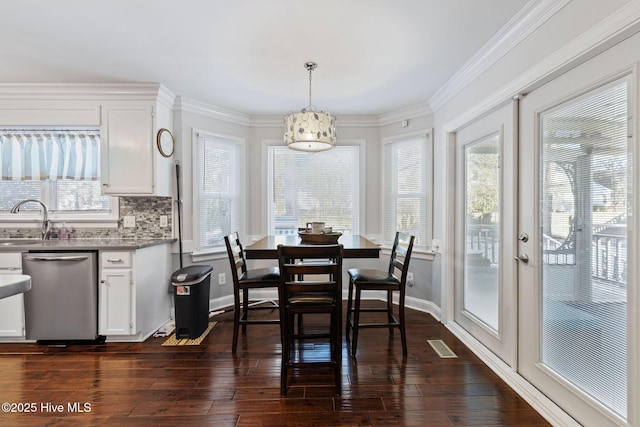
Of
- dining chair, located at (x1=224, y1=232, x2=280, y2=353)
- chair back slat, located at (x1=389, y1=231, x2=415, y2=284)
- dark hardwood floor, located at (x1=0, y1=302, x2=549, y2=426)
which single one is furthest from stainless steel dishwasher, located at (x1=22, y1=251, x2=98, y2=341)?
chair back slat, located at (x1=389, y1=231, x2=415, y2=284)

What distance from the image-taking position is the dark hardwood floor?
184 centimetres

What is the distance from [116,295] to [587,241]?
3474mm

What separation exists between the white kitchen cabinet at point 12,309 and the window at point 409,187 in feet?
12.3

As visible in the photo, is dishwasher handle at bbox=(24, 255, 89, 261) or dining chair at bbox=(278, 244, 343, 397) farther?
dishwasher handle at bbox=(24, 255, 89, 261)

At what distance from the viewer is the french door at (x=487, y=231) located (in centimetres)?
225

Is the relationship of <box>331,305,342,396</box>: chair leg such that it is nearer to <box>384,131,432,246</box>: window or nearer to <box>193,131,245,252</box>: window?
<box>384,131,432,246</box>: window

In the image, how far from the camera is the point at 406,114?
3826 mm

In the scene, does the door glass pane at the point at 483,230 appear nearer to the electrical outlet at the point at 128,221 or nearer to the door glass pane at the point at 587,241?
the door glass pane at the point at 587,241

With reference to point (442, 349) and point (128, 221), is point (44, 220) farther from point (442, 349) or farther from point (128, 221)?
point (442, 349)

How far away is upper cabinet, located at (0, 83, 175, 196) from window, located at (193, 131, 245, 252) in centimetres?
56

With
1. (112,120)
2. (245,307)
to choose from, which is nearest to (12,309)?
(112,120)

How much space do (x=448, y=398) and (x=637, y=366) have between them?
101cm

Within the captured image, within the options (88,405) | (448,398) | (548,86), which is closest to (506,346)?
(448,398)

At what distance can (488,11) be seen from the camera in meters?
1.95
